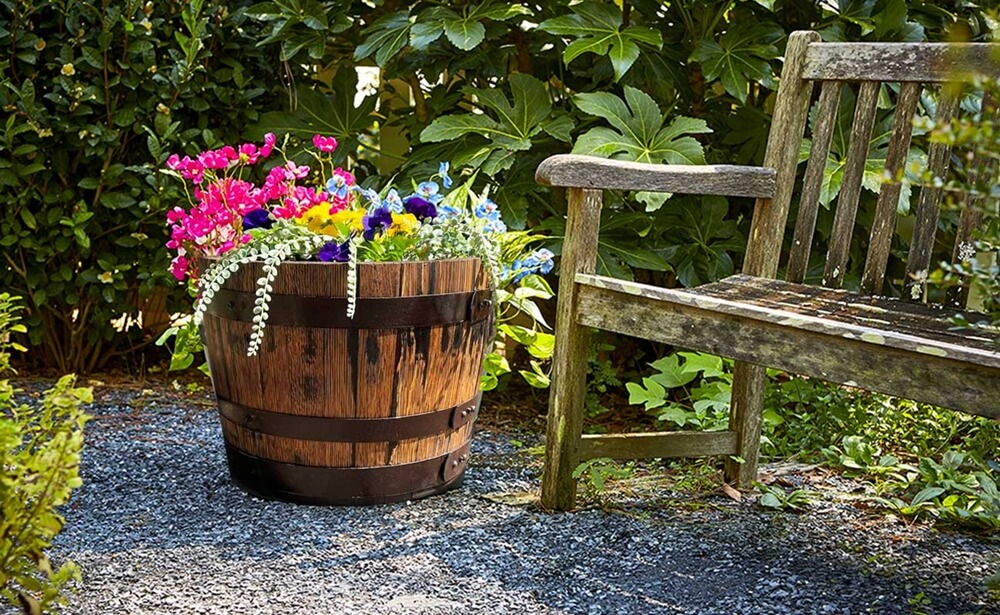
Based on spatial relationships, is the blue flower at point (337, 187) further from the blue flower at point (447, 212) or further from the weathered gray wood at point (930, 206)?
the weathered gray wood at point (930, 206)

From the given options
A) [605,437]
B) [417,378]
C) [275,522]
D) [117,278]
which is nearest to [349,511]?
[275,522]

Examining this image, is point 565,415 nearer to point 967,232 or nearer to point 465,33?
point 967,232

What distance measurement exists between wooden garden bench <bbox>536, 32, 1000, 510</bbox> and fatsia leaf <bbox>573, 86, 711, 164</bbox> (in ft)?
1.47

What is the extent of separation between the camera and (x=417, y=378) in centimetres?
226

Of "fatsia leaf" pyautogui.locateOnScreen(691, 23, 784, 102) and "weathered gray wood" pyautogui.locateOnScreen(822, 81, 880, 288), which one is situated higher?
"fatsia leaf" pyautogui.locateOnScreen(691, 23, 784, 102)

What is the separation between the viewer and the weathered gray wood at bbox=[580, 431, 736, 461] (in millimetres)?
2332

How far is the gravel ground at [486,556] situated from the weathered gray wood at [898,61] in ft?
3.09

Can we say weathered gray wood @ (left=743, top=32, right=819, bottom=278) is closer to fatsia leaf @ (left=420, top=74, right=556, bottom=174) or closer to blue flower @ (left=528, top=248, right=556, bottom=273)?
blue flower @ (left=528, top=248, right=556, bottom=273)

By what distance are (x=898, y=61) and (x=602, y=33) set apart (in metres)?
0.89

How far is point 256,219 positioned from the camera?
90.3 inches

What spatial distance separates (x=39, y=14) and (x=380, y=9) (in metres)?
1.01

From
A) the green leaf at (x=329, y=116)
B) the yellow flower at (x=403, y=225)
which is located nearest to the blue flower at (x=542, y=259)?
the yellow flower at (x=403, y=225)

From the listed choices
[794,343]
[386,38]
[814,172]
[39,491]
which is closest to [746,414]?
[814,172]

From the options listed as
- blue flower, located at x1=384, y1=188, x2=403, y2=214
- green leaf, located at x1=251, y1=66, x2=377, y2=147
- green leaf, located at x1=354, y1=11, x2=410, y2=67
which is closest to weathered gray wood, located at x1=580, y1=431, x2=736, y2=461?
blue flower, located at x1=384, y1=188, x2=403, y2=214
